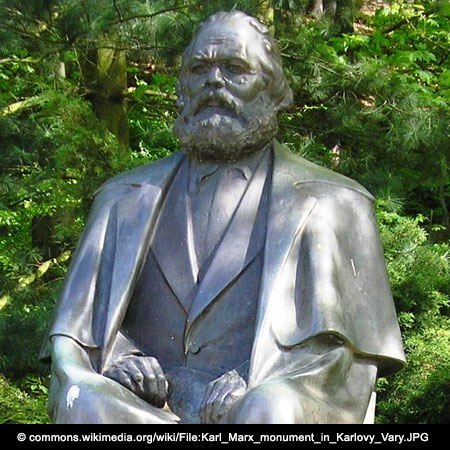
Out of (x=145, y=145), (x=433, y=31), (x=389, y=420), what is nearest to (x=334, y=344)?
(x=389, y=420)

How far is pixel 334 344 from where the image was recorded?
586 centimetres

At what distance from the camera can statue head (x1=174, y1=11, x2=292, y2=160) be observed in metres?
6.12

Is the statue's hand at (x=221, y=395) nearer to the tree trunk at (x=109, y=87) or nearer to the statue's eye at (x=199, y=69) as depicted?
the statue's eye at (x=199, y=69)

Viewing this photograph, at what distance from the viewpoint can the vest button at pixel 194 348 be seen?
5.94m

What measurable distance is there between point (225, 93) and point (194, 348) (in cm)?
97

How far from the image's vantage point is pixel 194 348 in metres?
5.95

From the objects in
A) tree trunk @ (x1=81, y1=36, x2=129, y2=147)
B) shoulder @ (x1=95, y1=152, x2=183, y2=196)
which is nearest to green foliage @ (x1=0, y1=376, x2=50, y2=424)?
tree trunk @ (x1=81, y1=36, x2=129, y2=147)

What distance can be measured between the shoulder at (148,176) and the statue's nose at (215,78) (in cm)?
37

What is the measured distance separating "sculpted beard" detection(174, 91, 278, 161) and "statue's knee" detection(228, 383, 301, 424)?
1090mm

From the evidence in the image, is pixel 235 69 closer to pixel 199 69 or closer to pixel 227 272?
pixel 199 69

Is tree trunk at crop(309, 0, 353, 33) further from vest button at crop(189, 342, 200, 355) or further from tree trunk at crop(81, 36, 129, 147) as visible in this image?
vest button at crop(189, 342, 200, 355)

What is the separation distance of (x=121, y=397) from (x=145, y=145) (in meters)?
5.66

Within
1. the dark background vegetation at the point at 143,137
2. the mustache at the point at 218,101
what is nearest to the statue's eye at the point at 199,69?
the mustache at the point at 218,101

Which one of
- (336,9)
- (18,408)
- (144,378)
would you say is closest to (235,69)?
(144,378)
